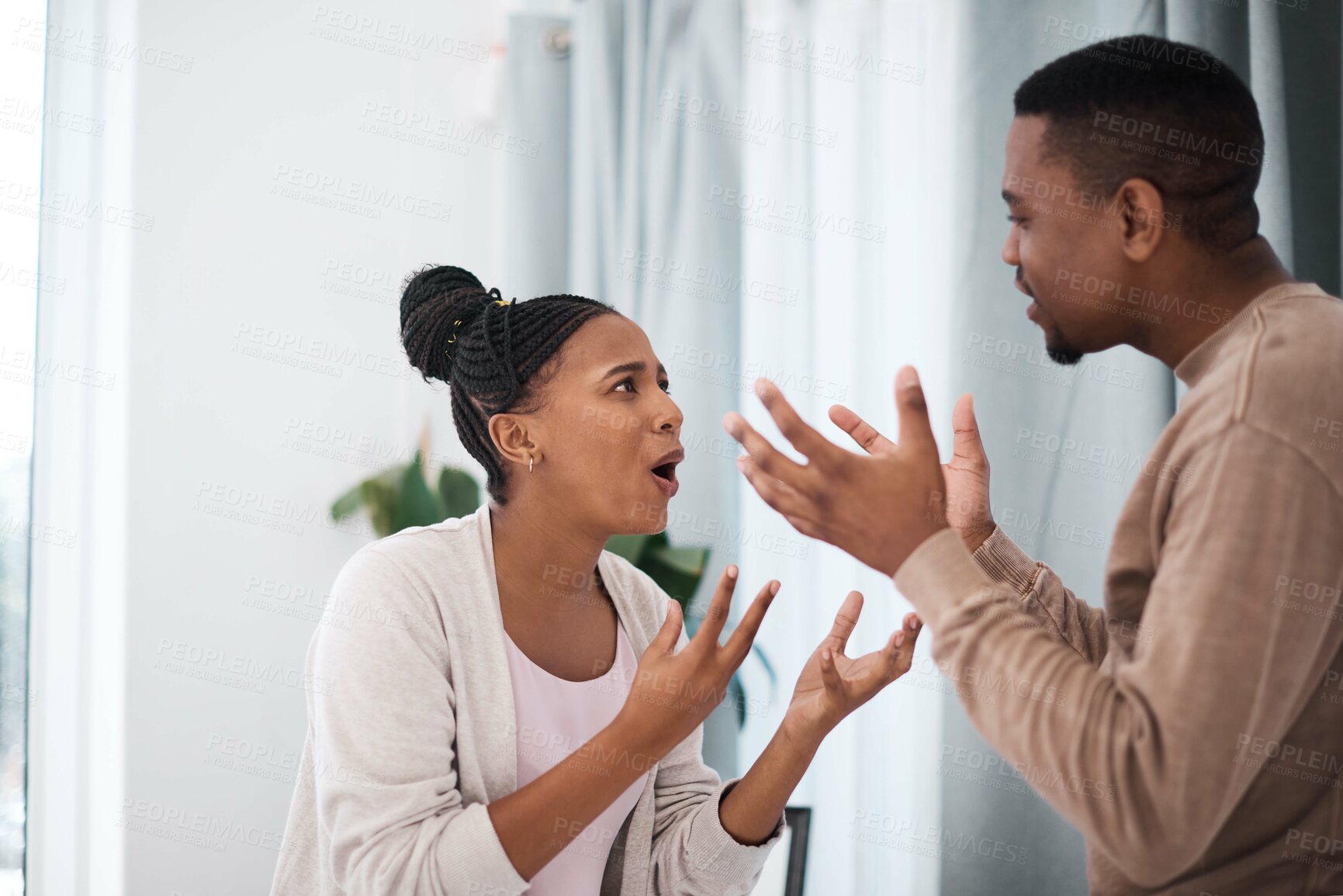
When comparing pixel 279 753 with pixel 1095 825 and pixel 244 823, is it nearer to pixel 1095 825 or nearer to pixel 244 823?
pixel 244 823

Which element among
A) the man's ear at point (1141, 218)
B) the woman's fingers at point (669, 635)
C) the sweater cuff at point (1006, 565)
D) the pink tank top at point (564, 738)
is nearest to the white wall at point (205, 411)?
the pink tank top at point (564, 738)

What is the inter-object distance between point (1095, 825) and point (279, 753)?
2.04 metres

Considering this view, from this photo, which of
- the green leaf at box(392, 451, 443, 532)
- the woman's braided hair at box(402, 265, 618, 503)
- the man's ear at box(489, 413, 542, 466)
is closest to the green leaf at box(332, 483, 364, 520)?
the green leaf at box(392, 451, 443, 532)

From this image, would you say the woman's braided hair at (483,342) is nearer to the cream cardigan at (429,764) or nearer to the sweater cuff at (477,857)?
the cream cardigan at (429,764)

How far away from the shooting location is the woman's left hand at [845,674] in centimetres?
124

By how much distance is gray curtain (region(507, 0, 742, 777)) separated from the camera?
2.34 metres

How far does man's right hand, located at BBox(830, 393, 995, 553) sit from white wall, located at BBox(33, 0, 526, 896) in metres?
1.55

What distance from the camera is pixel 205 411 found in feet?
7.43

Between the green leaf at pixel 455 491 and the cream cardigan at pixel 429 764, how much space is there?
825 mm

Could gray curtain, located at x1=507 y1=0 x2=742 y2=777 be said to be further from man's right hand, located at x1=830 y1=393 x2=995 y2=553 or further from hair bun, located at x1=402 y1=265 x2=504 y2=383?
man's right hand, located at x1=830 y1=393 x2=995 y2=553

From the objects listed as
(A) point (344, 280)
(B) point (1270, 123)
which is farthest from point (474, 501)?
(B) point (1270, 123)

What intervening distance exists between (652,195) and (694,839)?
1592 mm

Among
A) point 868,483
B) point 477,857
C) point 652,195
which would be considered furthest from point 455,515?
point 868,483

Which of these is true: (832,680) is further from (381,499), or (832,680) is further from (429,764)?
(381,499)
